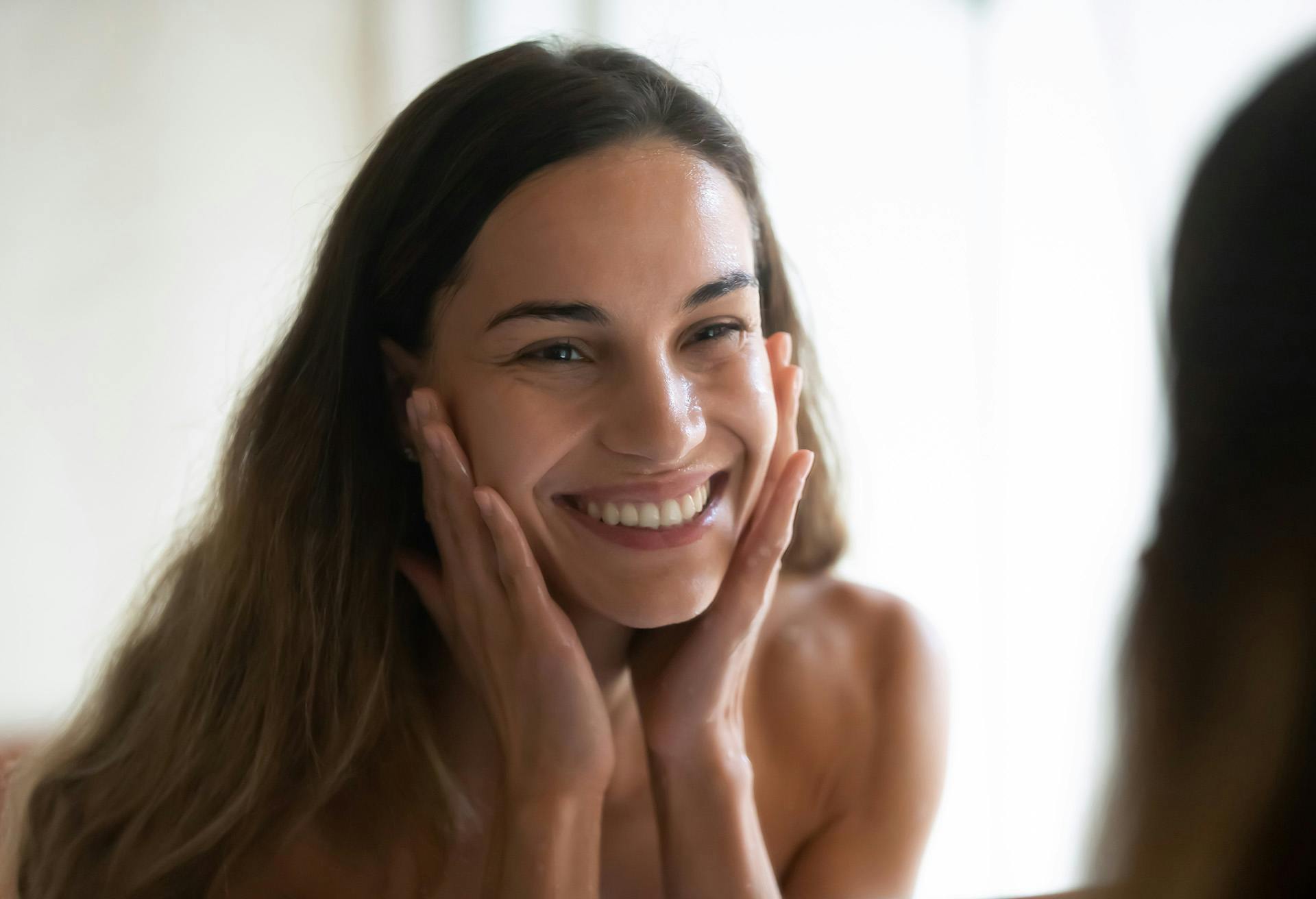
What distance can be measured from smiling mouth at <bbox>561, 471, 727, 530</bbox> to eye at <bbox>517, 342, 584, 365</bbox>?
4.7 inches

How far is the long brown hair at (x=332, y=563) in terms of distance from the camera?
3.17ft

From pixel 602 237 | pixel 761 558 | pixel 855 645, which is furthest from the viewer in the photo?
pixel 855 645

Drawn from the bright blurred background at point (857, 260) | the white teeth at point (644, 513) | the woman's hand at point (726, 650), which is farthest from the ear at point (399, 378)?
the bright blurred background at point (857, 260)

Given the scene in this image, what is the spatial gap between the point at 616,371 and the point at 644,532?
0.46ft

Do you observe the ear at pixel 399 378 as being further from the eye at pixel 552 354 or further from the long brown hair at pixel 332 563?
the eye at pixel 552 354

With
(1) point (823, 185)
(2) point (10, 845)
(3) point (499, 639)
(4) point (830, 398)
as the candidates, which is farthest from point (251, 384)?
(1) point (823, 185)

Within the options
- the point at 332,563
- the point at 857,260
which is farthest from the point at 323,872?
the point at 857,260

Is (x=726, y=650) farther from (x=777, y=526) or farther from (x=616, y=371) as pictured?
(x=616, y=371)

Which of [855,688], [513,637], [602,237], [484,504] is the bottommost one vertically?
[855,688]

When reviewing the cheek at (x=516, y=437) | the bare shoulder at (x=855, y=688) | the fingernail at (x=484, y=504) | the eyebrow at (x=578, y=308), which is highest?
the eyebrow at (x=578, y=308)

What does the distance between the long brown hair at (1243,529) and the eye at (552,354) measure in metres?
0.49

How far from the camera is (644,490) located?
959mm

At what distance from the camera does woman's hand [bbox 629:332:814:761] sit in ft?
3.24

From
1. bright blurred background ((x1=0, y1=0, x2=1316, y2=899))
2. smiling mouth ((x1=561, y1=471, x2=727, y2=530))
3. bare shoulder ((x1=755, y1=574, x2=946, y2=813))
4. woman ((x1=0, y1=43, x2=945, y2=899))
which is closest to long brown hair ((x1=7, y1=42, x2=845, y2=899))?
woman ((x1=0, y1=43, x2=945, y2=899))
